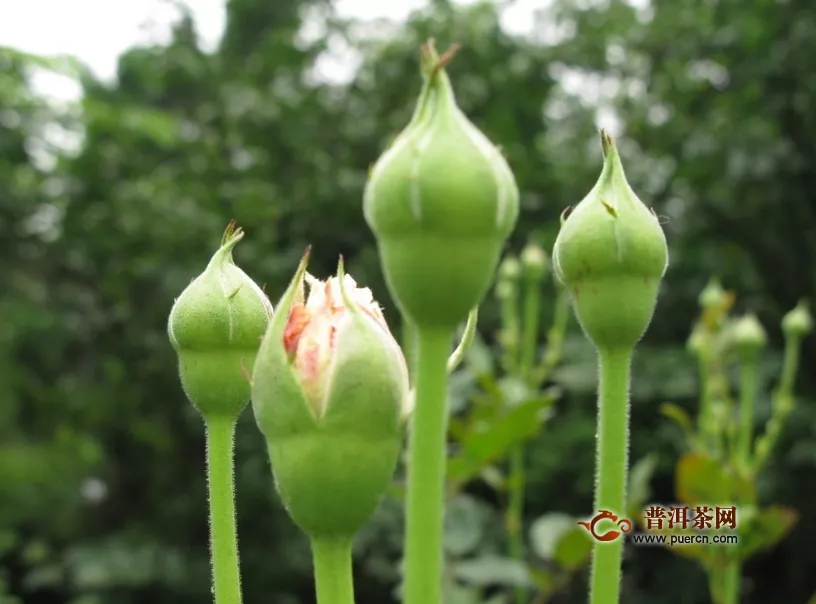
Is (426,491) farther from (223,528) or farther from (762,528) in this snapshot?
(762,528)

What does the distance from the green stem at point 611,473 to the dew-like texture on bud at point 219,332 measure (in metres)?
0.18

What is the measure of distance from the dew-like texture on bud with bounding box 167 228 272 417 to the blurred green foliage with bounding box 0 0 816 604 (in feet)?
7.90

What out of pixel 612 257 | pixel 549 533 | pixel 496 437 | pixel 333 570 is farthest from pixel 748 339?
pixel 333 570

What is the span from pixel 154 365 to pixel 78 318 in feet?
1.51

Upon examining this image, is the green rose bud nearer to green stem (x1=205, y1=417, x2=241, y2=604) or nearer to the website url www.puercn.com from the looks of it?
green stem (x1=205, y1=417, x2=241, y2=604)

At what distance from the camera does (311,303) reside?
35 centimetres

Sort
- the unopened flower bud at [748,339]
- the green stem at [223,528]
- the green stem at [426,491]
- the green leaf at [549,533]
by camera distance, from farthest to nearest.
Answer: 1. the unopened flower bud at [748,339]
2. the green leaf at [549,533]
3. the green stem at [223,528]
4. the green stem at [426,491]

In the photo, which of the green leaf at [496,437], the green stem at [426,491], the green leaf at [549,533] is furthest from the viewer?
the green leaf at [549,533]

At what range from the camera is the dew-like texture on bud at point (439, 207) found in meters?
0.30

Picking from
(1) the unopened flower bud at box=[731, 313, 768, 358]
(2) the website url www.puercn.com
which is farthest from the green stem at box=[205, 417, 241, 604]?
(1) the unopened flower bud at box=[731, 313, 768, 358]

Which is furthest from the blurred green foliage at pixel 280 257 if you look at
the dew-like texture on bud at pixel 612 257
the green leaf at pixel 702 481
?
the dew-like texture on bud at pixel 612 257

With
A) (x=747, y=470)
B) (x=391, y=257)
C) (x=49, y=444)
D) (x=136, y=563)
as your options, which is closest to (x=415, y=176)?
(x=391, y=257)

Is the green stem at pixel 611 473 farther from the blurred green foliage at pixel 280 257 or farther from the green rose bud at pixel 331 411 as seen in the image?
the blurred green foliage at pixel 280 257

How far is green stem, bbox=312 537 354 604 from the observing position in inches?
12.7
